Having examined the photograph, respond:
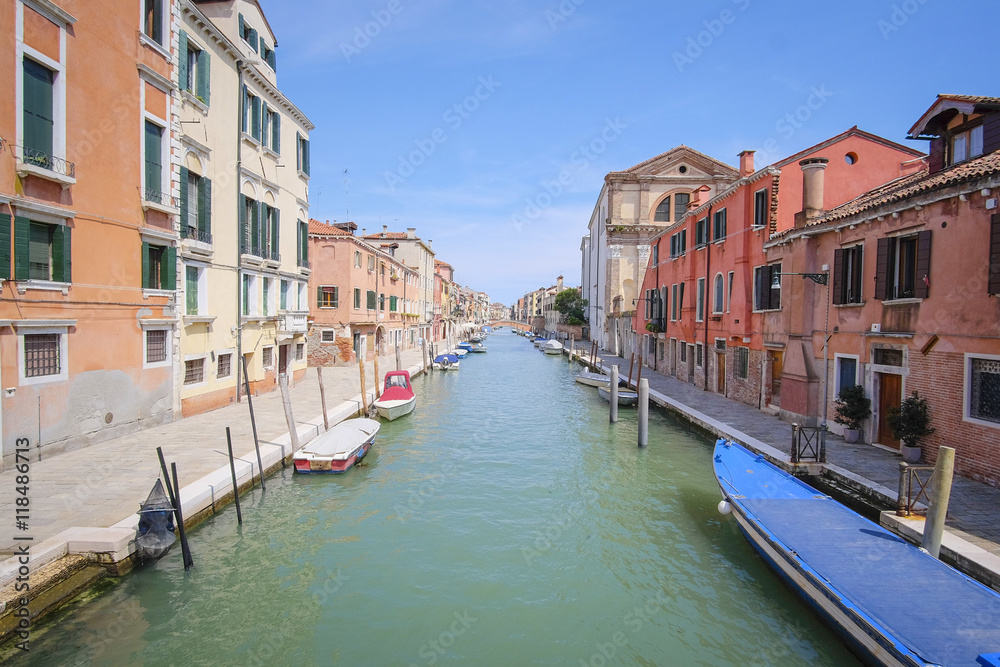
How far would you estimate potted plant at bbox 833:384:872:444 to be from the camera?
11.4m

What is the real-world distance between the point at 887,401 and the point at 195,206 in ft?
54.2

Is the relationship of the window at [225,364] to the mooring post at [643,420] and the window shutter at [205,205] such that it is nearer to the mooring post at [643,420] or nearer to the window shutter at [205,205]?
the window shutter at [205,205]

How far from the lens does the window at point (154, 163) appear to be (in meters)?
11.8

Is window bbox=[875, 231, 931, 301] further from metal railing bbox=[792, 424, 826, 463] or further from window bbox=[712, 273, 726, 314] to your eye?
window bbox=[712, 273, 726, 314]

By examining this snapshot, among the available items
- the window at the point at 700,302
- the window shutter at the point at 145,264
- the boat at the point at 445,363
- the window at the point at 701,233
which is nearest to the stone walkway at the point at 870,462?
the window at the point at 700,302

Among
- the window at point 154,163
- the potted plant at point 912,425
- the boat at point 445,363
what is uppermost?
the window at point 154,163

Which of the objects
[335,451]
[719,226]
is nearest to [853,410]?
[719,226]

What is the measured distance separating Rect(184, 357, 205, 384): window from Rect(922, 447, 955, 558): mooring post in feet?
48.0

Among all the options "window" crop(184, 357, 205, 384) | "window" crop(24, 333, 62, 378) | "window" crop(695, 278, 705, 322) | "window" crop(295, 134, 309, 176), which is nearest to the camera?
"window" crop(24, 333, 62, 378)

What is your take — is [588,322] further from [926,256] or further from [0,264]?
[0,264]

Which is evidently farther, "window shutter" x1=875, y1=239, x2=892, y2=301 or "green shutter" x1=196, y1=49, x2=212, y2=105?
"green shutter" x1=196, y1=49, x2=212, y2=105

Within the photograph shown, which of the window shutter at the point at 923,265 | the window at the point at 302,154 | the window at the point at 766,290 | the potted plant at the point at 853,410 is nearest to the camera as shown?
the window shutter at the point at 923,265

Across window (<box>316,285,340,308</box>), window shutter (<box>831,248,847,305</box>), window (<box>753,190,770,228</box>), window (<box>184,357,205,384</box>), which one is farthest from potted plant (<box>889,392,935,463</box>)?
window (<box>316,285,340,308</box>)

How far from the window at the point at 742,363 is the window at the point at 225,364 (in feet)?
51.0
